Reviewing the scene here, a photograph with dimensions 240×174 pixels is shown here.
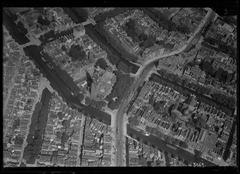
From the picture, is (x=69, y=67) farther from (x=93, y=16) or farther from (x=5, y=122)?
(x=5, y=122)

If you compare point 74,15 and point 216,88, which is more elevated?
point 74,15

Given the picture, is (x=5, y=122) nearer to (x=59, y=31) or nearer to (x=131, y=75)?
(x=59, y=31)
